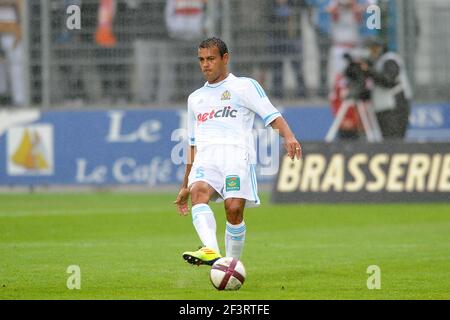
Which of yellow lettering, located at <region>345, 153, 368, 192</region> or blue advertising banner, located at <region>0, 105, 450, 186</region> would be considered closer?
yellow lettering, located at <region>345, 153, 368, 192</region>

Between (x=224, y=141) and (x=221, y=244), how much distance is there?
13.2 ft

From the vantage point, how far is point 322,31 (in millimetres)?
25359

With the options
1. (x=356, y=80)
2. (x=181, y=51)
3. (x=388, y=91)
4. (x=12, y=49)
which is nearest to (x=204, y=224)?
(x=388, y=91)

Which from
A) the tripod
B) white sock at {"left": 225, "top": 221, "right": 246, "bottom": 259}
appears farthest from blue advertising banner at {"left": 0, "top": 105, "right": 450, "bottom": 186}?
white sock at {"left": 225, "top": 221, "right": 246, "bottom": 259}

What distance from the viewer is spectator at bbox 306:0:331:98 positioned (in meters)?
25.3

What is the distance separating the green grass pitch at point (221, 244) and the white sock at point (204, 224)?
0.41 m

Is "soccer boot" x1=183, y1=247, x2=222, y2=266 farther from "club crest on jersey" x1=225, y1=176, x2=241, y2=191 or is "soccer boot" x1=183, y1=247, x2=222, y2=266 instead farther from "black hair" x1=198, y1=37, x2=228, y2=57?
"black hair" x1=198, y1=37, x2=228, y2=57

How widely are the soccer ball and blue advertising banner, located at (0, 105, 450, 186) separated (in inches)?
561

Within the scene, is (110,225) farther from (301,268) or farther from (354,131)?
(354,131)

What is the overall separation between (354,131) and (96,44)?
5.38 meters
